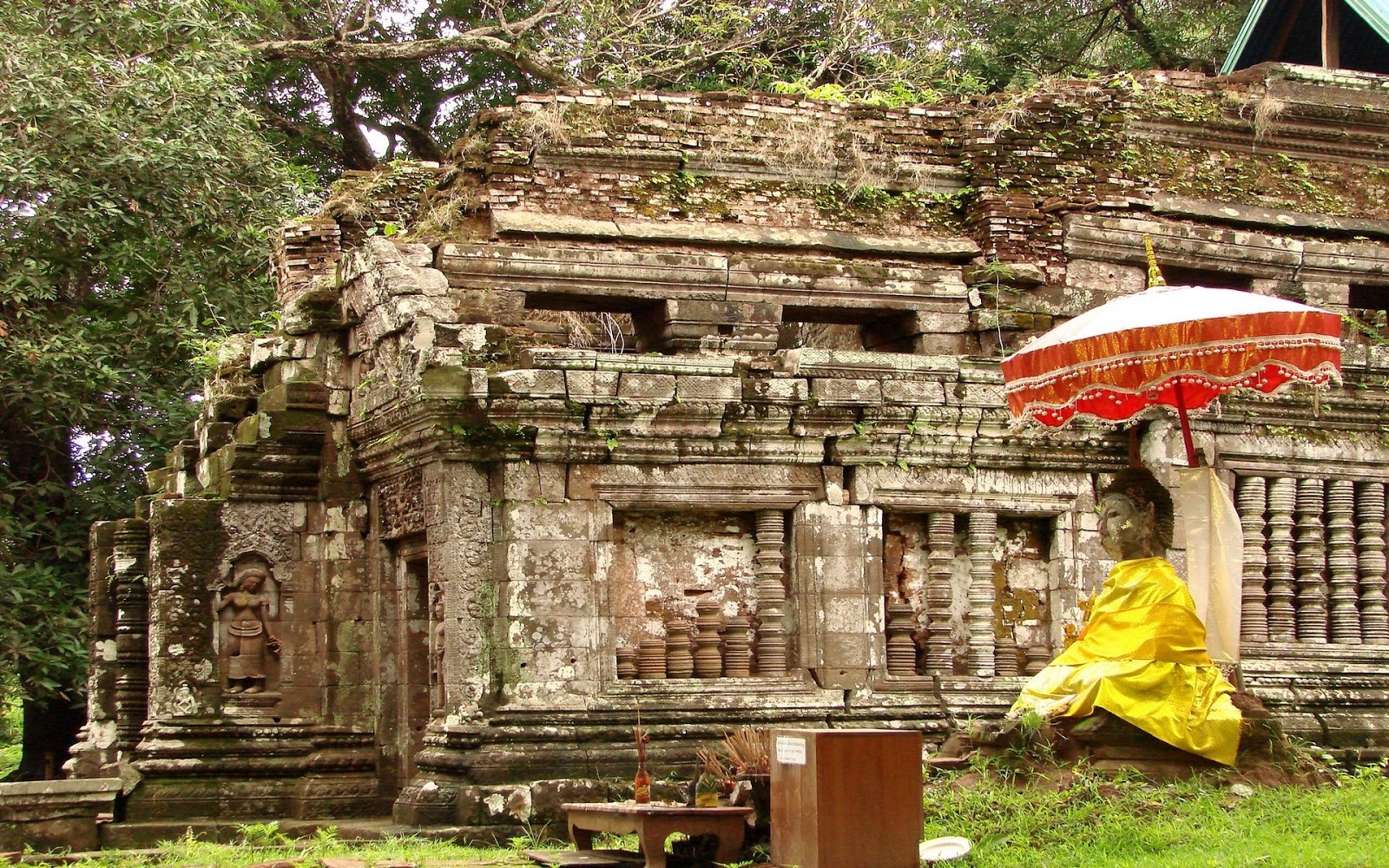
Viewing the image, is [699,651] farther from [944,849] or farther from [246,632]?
[246,632]

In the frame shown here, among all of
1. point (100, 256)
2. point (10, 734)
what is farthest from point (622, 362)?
point (10, 734)

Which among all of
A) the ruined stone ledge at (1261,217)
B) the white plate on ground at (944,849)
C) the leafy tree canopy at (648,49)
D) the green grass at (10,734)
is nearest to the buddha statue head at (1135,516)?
the white plate on ground at (944,849)

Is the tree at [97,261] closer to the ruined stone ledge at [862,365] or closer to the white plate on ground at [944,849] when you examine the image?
the ruined stone ledge at [862,365]

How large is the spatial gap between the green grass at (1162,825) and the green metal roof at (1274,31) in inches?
430

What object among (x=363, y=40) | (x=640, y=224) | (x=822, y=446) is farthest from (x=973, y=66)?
(x=822, y=446)

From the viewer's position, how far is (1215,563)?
10.8 m

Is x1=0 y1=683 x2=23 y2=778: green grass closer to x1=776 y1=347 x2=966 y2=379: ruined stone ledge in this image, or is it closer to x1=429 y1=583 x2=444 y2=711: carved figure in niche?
x1=429 y1=583 x2=444 y2=711: carved figure in niche

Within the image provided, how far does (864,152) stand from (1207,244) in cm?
291

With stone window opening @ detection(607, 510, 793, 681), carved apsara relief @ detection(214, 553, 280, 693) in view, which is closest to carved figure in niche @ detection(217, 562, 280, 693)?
carved apsara relief @ detection(214, 553, 280, 693)

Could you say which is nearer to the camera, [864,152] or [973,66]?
[864,152]

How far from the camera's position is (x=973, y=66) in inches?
926

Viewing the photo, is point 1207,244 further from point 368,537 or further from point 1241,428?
point 368,537

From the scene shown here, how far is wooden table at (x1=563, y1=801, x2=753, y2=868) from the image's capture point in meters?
8.41

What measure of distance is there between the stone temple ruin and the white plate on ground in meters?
2.59
